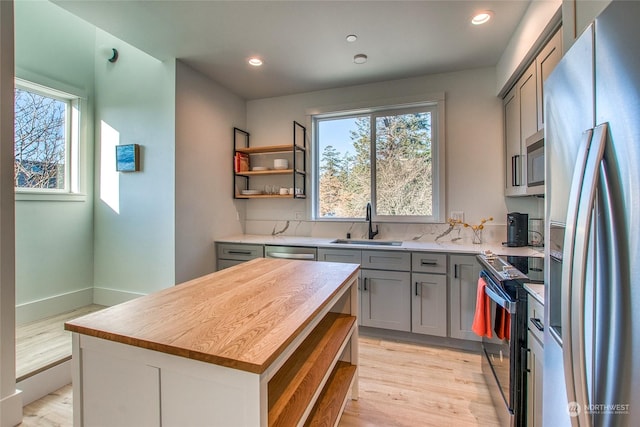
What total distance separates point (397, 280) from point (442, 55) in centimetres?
222

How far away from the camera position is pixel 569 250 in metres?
0.70

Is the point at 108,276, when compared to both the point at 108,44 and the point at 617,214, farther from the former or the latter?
the point at 617,214

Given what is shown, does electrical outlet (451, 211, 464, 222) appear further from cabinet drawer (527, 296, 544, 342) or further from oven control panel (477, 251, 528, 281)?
cabinet drawer (527, 296, 544, 342)

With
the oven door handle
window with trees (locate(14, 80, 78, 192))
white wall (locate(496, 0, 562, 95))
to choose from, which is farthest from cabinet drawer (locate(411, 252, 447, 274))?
window with trees (locate(14, 80, 78, 192))

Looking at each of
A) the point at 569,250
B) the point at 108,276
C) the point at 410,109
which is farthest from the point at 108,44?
the point at 569,250

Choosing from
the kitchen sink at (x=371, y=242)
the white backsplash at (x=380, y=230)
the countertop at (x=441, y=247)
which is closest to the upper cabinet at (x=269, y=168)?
the white backsplash at (x=380, y=230)

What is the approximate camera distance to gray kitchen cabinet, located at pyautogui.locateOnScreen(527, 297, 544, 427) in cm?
123

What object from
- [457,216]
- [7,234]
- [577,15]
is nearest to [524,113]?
[457,216]

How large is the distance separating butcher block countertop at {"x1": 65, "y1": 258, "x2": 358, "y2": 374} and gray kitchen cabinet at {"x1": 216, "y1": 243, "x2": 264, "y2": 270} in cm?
163

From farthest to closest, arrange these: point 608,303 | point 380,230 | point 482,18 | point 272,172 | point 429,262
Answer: point 272,172, point 380,230, point 429,262, point 482,18, point 608,303

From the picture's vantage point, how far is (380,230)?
3438 mm

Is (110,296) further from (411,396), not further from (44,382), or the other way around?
(411,396)

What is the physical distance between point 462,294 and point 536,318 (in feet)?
4.31

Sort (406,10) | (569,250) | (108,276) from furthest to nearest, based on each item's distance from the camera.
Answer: (108,276)
(406,10)
(569,250)
